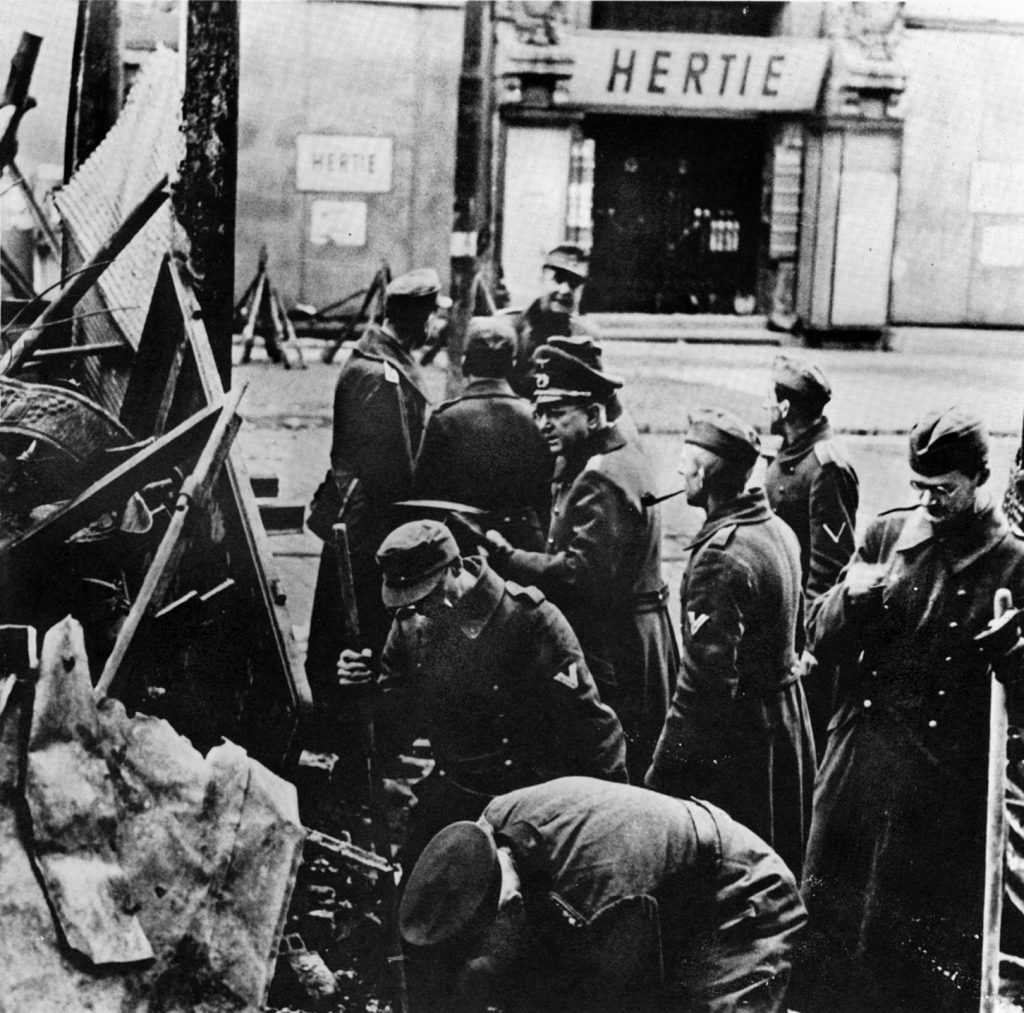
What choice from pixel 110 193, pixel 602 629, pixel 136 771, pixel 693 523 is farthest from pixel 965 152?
pixel 136 771

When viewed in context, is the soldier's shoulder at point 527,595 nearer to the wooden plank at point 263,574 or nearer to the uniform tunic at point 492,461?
the uniform tunic at point 492,461

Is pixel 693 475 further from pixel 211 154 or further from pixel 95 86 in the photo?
pixel 95 86

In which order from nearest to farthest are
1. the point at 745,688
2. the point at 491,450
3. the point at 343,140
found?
the point at 745,688, the point at 491,450, the point at 343,140

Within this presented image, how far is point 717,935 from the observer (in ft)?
12.9

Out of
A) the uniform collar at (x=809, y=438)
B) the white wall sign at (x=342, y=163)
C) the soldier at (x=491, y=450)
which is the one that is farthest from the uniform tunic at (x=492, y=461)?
the white wall sign at (x=342, y=163)

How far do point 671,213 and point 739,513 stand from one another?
241 cm

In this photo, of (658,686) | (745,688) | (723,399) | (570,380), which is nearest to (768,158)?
(723,399)

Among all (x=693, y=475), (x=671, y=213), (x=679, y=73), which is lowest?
(x=693, y=475)

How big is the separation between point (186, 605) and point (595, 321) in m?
2.91

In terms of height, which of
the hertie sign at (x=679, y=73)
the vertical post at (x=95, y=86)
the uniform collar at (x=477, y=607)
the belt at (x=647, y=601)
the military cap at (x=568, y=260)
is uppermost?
the hertie sign at (x=679, y=73)

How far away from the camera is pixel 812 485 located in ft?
16.3

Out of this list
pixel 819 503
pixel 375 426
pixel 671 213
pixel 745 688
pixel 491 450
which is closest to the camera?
pixel 745 688

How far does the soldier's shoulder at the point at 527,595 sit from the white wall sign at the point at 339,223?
176 centimetres

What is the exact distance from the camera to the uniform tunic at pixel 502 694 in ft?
14.8
